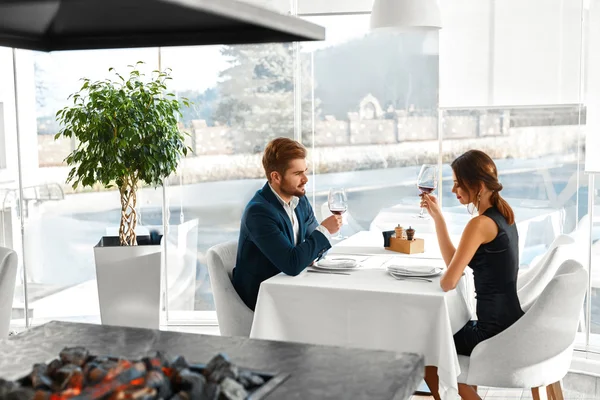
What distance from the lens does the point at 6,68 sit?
546 cm

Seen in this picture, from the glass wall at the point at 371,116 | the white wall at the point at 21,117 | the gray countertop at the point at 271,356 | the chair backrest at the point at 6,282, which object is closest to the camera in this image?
the gray countertop at the point at 271,356

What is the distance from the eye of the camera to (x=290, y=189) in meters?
3.53

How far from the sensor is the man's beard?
11.5 feet

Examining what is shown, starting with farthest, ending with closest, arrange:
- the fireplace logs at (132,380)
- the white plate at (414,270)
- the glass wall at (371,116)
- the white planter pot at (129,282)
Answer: the glass wall at (371,116) < the white planter pot at (129,282) < the white plate at (414,270) < the fireplace logs at (132,380)

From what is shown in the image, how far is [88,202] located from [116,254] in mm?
1212

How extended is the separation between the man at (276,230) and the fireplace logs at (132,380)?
5.17 ft

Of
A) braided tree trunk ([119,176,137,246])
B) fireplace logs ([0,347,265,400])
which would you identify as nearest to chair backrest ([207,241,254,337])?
braided tree trunk ([119,176,137,246])

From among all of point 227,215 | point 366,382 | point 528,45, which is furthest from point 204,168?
point 366,382

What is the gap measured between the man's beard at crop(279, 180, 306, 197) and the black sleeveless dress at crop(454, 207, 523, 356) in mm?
909

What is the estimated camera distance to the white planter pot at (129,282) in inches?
181

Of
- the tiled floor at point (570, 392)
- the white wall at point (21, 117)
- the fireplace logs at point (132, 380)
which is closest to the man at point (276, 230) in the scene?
the tiled floor at point (570, 392)

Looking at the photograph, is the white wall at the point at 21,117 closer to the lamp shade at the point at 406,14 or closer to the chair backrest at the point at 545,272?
the lamp shade at the point at 406,14

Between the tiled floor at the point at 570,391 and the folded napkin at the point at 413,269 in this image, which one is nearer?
the folded napkin at the point at 413,269

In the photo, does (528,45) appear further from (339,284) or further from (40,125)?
(40,125)
